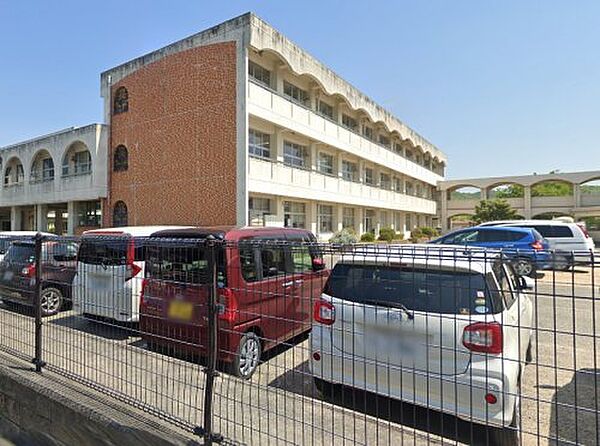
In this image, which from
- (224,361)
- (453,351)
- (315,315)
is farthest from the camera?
(224,361)

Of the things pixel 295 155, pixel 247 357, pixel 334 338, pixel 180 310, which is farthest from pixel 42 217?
pixel 334 338

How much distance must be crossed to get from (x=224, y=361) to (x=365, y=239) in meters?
24.0

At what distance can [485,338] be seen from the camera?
109 inches

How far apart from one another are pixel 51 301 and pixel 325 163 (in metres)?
21.8

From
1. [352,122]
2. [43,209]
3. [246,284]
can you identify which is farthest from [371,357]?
[43,209]

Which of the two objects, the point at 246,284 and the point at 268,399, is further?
the point at 246,284

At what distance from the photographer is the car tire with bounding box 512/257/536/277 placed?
6.60ft

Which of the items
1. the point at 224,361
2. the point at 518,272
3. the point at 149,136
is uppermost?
the point at 149,136

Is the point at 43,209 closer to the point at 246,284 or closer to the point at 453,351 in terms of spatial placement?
the point at 246,284

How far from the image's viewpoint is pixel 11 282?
673 cm

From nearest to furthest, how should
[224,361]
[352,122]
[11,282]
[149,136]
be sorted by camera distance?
[224,361]
[11,282]
[149,136]
[352,122]

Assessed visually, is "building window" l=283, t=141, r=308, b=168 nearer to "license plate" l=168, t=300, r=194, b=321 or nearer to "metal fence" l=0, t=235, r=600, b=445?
"metal fence" l=0, t=235, r=600, b=445

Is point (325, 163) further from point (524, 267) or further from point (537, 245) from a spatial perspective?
point (524, 267)

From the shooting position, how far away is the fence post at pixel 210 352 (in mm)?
2547
